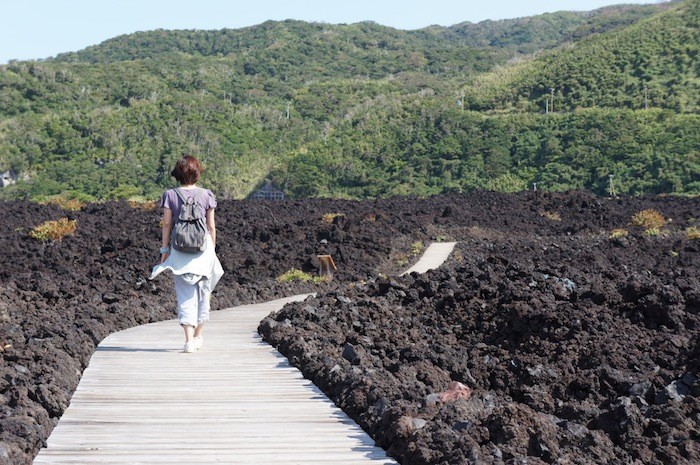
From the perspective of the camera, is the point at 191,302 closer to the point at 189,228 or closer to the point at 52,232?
the point at 189,228

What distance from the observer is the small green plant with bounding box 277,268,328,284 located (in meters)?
16.3

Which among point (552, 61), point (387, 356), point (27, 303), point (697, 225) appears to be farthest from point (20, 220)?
point (552, 61)

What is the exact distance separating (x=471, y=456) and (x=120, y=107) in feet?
219

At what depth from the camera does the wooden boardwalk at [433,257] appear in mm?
18172

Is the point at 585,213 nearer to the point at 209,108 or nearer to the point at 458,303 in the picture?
the point at 458,303

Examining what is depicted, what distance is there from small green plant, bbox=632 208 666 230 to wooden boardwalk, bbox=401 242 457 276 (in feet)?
21.0

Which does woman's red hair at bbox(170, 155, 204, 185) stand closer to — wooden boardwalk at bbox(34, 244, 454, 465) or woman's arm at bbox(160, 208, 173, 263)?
woman's arm at bbox(160, 208, 173, 263)

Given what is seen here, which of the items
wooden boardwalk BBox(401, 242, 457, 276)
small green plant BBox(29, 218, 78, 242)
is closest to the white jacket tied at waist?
wooden boardwalk BBox(401, 242, 457, 276)

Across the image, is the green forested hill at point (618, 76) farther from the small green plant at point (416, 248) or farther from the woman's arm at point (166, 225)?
the woman's arm at point (166, 225)

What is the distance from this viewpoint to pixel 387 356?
340 inches

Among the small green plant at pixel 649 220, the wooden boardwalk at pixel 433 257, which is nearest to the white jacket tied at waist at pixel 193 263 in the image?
the wooden boardwalk at pixel 433 257

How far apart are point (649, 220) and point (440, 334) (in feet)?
58.3

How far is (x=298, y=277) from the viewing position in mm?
16562

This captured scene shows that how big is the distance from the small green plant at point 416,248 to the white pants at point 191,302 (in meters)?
11.9
